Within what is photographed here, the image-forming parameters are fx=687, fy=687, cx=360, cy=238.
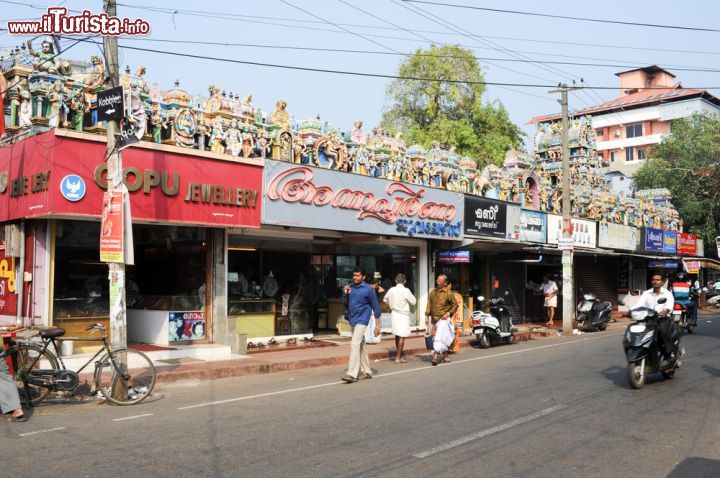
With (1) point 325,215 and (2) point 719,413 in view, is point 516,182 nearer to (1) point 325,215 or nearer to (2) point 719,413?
(1) point 325,215

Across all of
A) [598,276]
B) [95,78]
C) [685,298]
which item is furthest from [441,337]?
[598,276]

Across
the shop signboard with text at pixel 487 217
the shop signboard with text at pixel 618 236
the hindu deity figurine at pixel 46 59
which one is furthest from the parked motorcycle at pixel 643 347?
the shop signboard with text at pixel 618 236

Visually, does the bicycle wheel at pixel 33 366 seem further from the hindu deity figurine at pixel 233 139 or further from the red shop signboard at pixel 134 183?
the hindu deity figurine at pixel 233 139

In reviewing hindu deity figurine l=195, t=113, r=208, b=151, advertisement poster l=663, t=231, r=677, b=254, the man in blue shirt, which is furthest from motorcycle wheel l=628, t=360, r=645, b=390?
advertisement poster l=663, t=231, r=677, b=254

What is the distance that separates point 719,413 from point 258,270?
11.6 m

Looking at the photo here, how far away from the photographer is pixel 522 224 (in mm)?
26734

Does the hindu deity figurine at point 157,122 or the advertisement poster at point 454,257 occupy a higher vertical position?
the hindu deity figurine at point 157,122

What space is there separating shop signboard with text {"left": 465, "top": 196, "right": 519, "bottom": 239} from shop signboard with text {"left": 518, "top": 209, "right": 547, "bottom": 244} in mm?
819

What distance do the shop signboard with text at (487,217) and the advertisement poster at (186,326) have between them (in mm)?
10855

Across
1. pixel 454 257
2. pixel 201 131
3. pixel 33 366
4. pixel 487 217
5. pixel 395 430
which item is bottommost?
pixel 395 430

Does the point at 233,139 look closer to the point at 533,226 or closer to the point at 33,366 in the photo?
the point at 33,366

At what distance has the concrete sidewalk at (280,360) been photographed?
1278 cm

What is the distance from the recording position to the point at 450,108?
47094 millimetres

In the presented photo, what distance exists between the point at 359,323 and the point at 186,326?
5.12 meters
